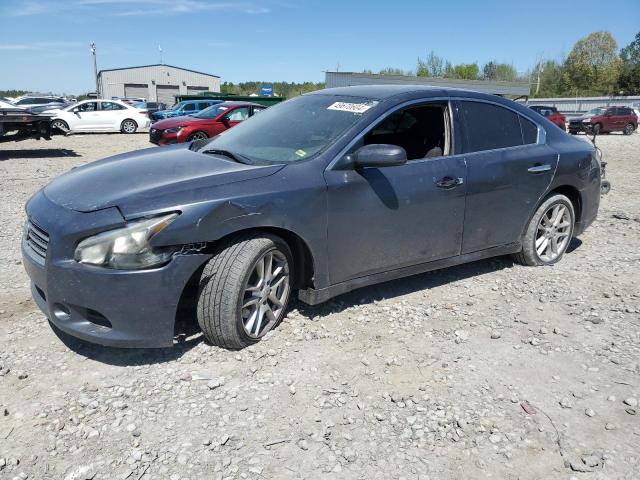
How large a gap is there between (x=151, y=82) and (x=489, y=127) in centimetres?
7260

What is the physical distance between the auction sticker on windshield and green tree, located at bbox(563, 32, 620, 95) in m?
68.9

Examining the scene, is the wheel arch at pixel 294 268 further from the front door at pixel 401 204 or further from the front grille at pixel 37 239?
the front grille at pixel 37 239

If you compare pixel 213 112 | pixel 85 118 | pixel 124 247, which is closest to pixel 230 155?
pixel 124 247

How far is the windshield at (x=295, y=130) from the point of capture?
139 inches

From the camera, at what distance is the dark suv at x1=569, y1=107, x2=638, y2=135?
2642 cm

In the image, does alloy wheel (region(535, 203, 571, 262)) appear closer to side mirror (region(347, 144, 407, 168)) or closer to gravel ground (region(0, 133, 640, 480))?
gravel ground (region(0, 133, 640, 480))

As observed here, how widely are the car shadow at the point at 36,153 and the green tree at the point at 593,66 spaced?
64.3 metres

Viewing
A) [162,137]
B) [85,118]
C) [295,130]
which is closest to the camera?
[295,130]

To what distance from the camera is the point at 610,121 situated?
86.7 ft

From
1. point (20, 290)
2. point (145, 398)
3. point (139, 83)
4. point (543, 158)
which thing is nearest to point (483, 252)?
point (543, 158)

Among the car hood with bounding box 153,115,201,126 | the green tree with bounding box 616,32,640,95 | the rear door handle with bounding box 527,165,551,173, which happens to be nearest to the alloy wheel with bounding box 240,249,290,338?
the rear door handle with bounding box 527,165,551,173

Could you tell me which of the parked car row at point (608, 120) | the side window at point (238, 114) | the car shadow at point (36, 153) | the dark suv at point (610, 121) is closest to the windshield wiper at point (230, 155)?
the car shadow at point (36, 153)

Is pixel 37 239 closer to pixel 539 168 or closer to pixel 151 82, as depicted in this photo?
pixel 539 168

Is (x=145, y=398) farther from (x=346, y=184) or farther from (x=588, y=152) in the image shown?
(x=588, y=152)
